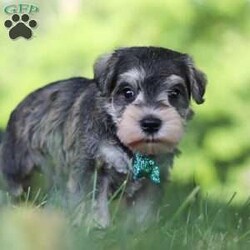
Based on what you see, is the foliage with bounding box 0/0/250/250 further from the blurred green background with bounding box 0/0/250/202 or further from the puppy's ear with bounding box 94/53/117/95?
the puppy's ear with bounding box 94/53/117/95

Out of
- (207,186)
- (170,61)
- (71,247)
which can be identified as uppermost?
(170,61)

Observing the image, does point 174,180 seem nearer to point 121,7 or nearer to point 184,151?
point 184,151

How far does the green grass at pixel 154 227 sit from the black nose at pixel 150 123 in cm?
43

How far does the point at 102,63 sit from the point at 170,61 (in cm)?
40

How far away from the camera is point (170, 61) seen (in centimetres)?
482

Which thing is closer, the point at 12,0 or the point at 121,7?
the point at 12,0

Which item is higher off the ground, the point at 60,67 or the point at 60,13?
the point at 60,13

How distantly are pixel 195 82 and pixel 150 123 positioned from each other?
0.54 m

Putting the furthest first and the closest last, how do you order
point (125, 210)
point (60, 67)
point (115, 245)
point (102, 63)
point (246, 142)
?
point (246, 142), point (60, 67), point (102, 63), point (125, 210), point (115, 245)

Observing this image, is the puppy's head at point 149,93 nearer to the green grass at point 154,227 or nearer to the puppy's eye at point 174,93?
the puppy's eye at point 174,93

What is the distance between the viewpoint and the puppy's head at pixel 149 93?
4.57 meters

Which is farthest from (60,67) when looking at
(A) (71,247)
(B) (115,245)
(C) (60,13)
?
(A) (71,247)

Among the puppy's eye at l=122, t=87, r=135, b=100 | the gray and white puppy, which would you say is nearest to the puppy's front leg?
the gray and white puppy

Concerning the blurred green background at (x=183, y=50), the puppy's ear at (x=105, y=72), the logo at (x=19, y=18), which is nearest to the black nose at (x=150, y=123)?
the puppy's ear at (x=105, y=72)
